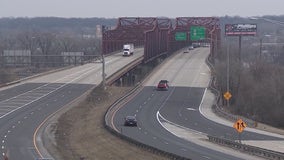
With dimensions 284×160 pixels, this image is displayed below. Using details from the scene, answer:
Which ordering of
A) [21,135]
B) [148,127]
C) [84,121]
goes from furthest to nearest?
[84,121] < [148,127] < [21,135]

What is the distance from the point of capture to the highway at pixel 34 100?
45.9 m

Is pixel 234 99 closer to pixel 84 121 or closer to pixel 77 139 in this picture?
pixel 84 121

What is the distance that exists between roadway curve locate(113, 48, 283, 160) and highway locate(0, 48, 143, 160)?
678 centimetres

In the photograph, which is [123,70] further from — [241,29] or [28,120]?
[28,120]

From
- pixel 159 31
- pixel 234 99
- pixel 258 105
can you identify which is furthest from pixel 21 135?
pixel 159 31

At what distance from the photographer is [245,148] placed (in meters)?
41.2

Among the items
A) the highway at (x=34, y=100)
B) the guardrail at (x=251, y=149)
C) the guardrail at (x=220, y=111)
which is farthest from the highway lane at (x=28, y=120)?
the guardrail at (x=220, y=111)

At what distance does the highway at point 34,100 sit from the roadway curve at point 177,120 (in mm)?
6782

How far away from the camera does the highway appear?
1807 inches

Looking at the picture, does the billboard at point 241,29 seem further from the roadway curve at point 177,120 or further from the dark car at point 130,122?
the dark car at point 130,122

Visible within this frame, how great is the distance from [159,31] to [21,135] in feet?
323

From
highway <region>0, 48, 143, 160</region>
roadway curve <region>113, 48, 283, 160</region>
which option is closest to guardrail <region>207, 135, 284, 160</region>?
roadway curve <region>113, 48, 283, 160</region>

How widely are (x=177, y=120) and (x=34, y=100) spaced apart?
19.3 metres

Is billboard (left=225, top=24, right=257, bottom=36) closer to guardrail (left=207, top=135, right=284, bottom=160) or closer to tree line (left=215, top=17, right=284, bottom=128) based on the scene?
tree line (left=215, top=17, right=284, bottom=128)
